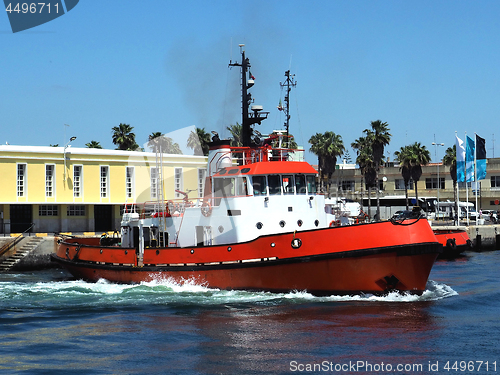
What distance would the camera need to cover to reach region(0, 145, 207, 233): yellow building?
33.8m

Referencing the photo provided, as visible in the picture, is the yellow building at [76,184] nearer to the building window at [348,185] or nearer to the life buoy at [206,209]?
the life buoy at [206,209]

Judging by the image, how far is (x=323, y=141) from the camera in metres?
57.9

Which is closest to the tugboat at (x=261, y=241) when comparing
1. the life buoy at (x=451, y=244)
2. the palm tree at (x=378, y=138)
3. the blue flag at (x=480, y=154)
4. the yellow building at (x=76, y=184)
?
the yellow building at (x=76, y=184)

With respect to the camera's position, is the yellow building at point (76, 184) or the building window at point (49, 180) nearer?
the yellow building at point (76, 184)

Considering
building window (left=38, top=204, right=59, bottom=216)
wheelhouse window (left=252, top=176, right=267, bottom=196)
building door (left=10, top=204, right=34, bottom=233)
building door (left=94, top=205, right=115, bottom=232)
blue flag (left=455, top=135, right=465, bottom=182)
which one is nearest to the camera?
wheelhouse window (left=252, top=176, right=267, bottom=196)

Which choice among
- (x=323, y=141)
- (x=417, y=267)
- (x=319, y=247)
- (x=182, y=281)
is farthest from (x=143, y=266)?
(x=323, y=141)

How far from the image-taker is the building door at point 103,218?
36969 millimetres

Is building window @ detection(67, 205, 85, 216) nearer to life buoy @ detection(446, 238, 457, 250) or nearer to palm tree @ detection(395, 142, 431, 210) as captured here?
life buoy @ detection(446, 238, 457, 250)

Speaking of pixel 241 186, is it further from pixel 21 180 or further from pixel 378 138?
pixel 378 138

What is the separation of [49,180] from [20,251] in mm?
5287

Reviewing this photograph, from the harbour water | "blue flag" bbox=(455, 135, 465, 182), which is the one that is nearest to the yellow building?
the harbour water

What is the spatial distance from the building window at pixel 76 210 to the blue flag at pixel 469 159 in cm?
2430

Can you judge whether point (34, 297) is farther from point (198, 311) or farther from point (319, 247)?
point (319, 247)

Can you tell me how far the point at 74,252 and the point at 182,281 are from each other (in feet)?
21.5
